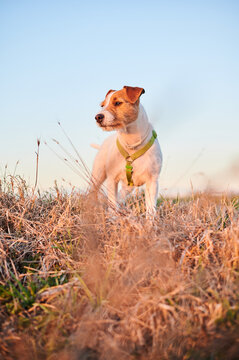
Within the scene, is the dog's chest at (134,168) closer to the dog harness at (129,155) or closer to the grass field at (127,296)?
the dog harness at (129,155)

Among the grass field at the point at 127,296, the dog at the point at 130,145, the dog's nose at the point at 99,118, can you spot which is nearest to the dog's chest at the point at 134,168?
the dog at the point at 130,145

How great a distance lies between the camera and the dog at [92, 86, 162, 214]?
12.9ft

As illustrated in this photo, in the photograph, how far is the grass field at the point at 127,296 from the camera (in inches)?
61.2

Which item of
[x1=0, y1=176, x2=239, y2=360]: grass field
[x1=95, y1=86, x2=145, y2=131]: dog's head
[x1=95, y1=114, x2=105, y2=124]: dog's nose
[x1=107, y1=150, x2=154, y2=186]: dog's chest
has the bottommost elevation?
[x1=0, y1=176, x2=239, y2=360]: grass field

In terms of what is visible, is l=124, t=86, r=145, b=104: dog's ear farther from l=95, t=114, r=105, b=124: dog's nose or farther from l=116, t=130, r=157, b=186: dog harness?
l=116, t=130, r=157, b=186: dog harness

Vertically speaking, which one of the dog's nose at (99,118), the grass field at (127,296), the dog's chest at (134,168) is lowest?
the grass field at (127,296)

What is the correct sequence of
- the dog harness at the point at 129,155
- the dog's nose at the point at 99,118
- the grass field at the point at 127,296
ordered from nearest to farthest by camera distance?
1. the grass field at the point at 127,296
2. the dog's nose at the point at 99,118
3. the dog harness at the point at 129,155

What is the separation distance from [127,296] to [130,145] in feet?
8.85

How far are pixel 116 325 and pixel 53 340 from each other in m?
0.35

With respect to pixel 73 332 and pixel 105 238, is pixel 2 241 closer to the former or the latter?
pixel 105 238

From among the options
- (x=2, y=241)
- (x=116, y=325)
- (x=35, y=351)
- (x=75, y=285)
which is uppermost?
(x=2, y=241)

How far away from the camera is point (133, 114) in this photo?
13.1 feet

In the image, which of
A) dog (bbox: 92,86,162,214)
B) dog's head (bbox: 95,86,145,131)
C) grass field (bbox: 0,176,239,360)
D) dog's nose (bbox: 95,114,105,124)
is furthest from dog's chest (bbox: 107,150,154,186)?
grass field (bbox: 0,176,239,360)

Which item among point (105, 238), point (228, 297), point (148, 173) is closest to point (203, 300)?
point (228, 297)
